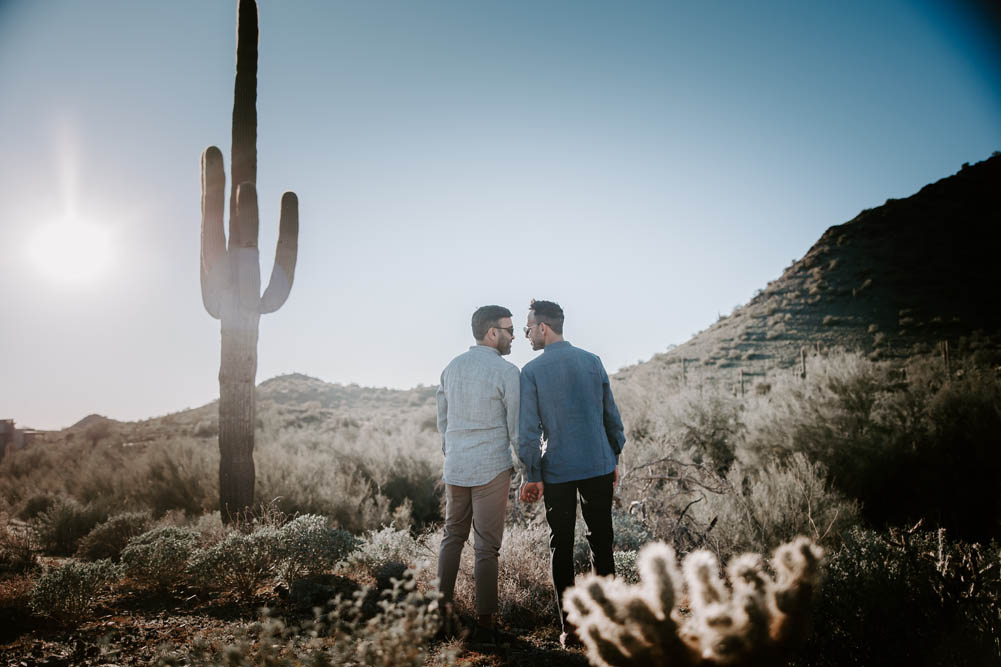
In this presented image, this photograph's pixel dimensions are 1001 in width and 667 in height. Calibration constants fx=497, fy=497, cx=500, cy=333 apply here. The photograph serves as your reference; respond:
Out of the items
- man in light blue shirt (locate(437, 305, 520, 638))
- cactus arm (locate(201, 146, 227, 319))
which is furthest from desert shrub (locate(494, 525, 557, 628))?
cactus arm (locate(201, 146, 227, 319))

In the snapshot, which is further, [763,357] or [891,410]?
[763,357]

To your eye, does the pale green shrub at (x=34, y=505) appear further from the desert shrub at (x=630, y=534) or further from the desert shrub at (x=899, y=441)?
the desert shrub at (x=899, y=441)

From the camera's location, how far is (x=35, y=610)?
372 centimetres

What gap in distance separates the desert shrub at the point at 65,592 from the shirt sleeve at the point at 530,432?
3.57 metres

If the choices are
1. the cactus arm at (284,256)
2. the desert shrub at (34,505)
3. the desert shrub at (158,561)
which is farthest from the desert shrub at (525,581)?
the desert shrub at (34,505)

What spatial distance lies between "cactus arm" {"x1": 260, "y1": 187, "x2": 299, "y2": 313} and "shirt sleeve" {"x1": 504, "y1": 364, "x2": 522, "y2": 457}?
4.25m

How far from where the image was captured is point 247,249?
6.15m

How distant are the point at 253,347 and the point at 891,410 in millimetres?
9489

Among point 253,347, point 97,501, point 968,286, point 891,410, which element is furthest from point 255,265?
point 968,286

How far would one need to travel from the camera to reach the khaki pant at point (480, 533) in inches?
126

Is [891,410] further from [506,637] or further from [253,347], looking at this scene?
[253,347]

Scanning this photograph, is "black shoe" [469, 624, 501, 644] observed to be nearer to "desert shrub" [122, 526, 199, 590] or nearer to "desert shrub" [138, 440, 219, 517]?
"desert shrub" [122, 526, 199, 590]

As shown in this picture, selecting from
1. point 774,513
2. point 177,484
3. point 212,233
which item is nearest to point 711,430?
point 774,513

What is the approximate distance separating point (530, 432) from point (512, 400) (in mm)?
240
